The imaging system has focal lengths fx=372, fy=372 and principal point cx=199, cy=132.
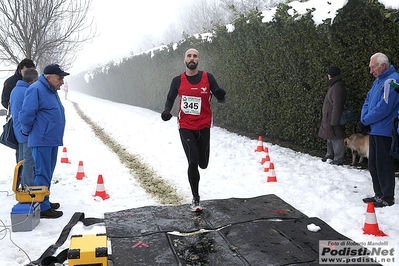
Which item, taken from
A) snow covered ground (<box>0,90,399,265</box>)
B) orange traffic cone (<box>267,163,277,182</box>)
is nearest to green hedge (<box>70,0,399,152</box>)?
snow covered ground (<box>0,90,399,265</box>)

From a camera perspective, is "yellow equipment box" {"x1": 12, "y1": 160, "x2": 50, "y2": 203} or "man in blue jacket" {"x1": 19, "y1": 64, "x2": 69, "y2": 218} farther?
"man in blue jacket" {"x1": 19, "y1": 64, "x2": 69, "y2": 218}

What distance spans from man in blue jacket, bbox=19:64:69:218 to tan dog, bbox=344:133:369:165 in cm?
552

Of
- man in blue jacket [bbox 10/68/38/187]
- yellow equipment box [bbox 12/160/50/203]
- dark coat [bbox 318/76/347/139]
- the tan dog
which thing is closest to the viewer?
yellow equipment box [bbox 12/160/50/203]

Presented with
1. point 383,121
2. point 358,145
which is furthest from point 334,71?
point 383,121

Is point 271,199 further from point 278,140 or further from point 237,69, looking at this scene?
point 237,69

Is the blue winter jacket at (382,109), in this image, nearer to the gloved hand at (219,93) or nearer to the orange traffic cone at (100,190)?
the gloved hand at (219,93)

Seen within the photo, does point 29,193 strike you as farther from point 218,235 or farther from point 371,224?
point 371,224

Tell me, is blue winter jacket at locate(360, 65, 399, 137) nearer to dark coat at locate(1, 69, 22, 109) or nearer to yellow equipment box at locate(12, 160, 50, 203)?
yellow equipment box at locate(12, 160, 50, 203)

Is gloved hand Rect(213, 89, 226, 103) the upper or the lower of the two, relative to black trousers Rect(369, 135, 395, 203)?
upper

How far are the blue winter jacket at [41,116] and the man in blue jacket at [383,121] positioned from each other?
4546 millimetres

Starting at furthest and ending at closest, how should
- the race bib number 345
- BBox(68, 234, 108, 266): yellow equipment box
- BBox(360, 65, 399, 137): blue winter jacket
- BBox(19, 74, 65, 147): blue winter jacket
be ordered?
the race bib number 345 → BBox(19, 74, 65, 147): blue winter jacket → BBox(360, 65, 399, 137): blue winter jacket → BBox(68, 234, 108, 266): yellow equipment box

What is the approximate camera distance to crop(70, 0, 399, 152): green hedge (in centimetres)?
691

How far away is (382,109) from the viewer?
5152 mm

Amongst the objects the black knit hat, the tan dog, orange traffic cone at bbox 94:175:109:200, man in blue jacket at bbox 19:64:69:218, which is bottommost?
orange traffic cone at bbox 94:175:109:200
